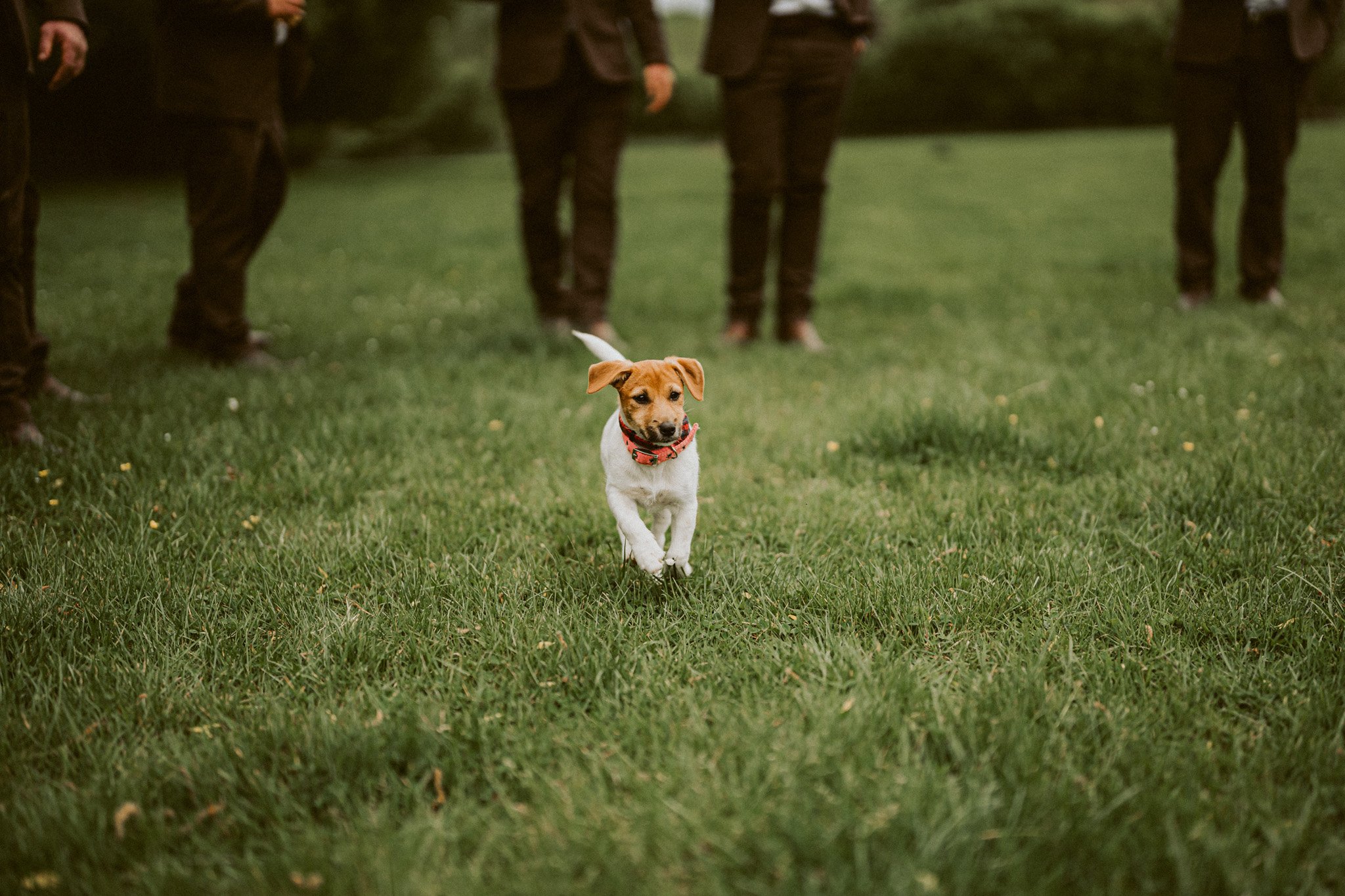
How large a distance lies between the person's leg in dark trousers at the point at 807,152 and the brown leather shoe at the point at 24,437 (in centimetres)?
361

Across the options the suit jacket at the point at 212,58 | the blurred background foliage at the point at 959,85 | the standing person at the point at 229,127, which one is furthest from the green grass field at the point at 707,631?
the blurred background foliage at the point at 959,85

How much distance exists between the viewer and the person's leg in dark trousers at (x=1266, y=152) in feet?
16.3

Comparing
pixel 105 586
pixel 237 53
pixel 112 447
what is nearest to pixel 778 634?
pixel 105 586

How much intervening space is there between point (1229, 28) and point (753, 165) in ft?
9.08

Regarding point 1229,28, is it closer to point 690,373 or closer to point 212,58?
point 690,373

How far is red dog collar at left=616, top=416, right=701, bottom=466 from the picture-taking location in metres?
2.12

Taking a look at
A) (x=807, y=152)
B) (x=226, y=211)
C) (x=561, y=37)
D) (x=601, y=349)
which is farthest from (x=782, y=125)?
(x=601, y=349)

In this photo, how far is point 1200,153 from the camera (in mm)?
5168

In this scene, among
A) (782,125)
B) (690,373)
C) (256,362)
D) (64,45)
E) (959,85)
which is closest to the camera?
(690,373)

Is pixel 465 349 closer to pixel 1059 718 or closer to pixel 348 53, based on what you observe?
pixel 1059 718

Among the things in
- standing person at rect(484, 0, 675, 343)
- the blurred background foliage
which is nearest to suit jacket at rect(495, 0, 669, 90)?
standing person at rect(484, 0, 675, 343)

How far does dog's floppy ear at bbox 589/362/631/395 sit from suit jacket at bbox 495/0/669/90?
298 cm

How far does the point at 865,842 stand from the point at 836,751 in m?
0.23

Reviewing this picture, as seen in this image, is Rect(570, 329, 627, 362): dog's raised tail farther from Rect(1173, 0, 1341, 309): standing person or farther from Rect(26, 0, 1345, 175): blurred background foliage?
Rect(26, 0, 1345, 175): blurred background foliage
